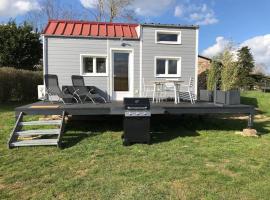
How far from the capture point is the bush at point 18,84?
43.3 ft

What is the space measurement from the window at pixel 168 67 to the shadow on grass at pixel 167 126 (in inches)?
Answer: 61.8

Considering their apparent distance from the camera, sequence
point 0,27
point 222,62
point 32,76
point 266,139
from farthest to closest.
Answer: point 0,27 < point 32,76 < point 222,62 < point 266,139

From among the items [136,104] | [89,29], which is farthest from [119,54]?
[136,104]

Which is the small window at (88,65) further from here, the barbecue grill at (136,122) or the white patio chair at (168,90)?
the barbecue grill at (136,122)

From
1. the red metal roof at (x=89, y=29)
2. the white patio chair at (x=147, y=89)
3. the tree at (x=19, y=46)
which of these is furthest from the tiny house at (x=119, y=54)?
the tree at (x=19, y=46)

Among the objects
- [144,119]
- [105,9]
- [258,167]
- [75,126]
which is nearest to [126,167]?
[144,119]

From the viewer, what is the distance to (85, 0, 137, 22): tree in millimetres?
26109

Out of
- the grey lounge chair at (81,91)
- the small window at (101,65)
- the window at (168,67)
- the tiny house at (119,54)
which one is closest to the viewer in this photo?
the grey lounge chair at (81,91)

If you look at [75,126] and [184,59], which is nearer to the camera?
[75,126]

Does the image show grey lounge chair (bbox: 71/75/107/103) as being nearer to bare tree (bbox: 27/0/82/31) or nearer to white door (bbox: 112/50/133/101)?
white door (bbox: 112/50/133/101)

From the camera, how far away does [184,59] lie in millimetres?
9867

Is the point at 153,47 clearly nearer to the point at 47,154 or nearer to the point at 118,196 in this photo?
the point at 47,154

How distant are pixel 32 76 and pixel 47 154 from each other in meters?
11.0

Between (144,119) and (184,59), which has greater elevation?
(184,59)
